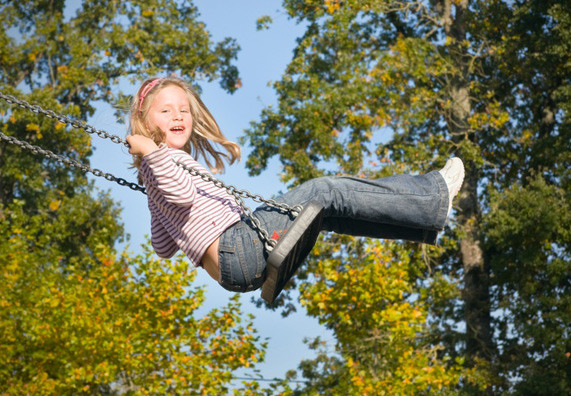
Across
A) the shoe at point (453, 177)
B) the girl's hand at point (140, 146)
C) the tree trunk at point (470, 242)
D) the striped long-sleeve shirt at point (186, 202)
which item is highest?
the tree trunk at point (470, 242)

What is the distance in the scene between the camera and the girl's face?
3795 millimetres

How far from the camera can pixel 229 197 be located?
11.9ft

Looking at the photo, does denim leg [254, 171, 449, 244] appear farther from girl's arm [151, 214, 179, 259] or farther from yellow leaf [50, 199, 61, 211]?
yellow leaf [50, 199, 61, 211]

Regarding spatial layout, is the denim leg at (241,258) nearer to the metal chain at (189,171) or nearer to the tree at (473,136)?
the metal chain at (189,171)

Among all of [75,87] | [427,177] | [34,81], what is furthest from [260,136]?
[427,177]

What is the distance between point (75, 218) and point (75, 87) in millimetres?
2951

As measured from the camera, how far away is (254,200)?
133 inches

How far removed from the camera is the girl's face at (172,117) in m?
3.79

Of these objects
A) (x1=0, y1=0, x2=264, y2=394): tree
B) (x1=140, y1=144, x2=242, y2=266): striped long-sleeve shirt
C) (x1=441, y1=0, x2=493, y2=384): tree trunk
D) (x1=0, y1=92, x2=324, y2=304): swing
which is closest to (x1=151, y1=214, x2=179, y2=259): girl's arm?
(x1=140, y1=144, x2=242, y2=266): striped long-sleeve shirt

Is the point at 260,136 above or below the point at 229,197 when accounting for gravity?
above

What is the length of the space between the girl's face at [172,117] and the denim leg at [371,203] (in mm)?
536

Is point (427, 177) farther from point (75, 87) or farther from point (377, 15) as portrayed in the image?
point (75, 87)

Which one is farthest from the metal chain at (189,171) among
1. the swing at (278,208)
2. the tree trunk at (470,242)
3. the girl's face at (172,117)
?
the tree trunk at (470,242)

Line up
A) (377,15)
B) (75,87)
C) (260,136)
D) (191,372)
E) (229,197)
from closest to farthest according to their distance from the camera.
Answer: (229,197) < (191,372) < (260,136) < (377,15) < (75,87)
